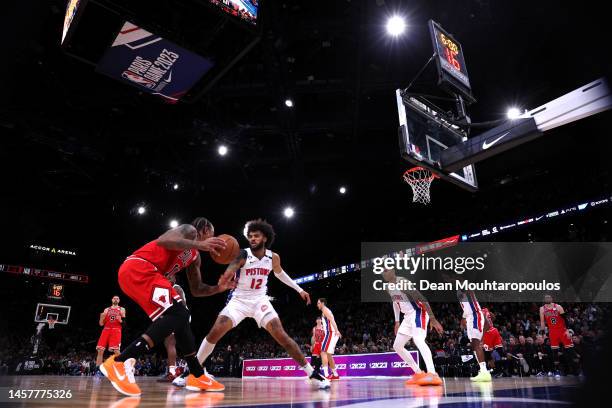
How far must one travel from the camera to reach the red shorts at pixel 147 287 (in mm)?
3629

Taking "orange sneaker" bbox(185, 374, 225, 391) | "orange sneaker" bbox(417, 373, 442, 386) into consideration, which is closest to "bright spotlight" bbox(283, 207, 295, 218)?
"orange sneaker" bbox(417, 373, 442, 386)

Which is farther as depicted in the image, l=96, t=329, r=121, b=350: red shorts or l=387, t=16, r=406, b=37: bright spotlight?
l=96, t=329, r=121, b=350: red shorts

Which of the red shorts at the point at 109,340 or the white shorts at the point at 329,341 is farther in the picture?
the red shorts at the point at 109,340

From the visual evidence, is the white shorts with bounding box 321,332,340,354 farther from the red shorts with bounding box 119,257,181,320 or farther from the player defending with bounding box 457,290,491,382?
the red shorts with bounding box 119,257,181,320

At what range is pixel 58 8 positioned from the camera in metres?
8.38

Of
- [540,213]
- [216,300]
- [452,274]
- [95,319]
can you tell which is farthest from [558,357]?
[95,319]

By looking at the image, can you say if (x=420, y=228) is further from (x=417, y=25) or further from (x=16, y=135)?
(x=16, y=135)

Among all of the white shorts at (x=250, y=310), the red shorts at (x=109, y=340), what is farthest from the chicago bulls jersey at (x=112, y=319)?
the white shorts at (x=250, y=310)

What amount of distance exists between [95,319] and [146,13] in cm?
2362

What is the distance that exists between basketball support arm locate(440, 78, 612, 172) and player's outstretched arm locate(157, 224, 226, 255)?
465 cm

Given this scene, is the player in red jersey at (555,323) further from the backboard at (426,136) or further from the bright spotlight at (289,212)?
the bright spotlight at (289,212)

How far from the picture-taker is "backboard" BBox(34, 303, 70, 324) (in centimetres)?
2056

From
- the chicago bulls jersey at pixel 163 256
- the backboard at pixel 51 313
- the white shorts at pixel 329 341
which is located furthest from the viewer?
the backboard at pixel 51 313

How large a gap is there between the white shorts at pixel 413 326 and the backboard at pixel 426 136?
2448 mm
